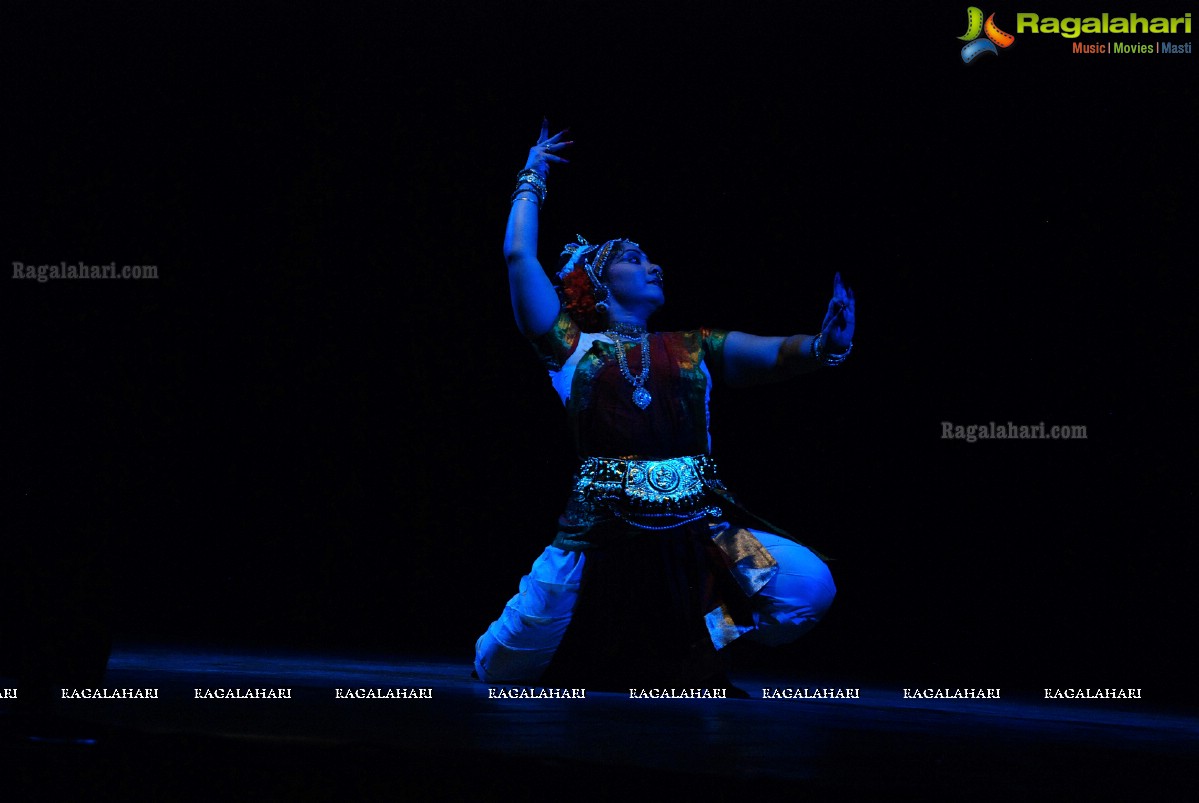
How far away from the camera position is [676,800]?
7.05 ft

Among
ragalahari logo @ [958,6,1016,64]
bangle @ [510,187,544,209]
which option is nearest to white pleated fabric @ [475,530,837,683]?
bangle @ [510,187,544,209]

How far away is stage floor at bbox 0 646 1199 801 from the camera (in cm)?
220

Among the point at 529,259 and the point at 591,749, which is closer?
the point at 591,749

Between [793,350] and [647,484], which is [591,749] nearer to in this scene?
[647,484]

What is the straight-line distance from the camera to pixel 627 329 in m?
3.58

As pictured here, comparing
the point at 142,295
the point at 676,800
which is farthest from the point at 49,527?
the point at 142,295

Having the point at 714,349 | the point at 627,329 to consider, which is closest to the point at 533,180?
the point at 627,329

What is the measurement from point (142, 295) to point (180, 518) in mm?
791

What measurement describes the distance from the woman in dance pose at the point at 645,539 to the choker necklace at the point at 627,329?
0.10 feet

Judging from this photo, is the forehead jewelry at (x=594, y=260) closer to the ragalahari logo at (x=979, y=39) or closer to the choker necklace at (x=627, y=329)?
the choker necklace at (x=627, y=329)

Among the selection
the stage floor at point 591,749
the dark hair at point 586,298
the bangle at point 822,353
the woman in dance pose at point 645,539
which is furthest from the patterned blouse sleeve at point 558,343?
the stage floor at point 591,749

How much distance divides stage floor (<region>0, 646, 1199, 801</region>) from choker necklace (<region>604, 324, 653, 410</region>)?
702 millimetres

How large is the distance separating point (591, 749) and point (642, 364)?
1236 mm

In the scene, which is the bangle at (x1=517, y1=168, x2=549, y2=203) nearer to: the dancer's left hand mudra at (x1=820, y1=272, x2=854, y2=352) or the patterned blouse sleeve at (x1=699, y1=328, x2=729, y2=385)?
A: the patterned blouse sleeve at (x1=699, y1=328, x2=729, y2=385)
